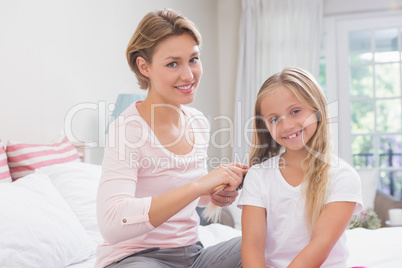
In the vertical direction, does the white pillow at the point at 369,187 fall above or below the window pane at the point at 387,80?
below

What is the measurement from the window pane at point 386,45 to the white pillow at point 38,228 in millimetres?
3432

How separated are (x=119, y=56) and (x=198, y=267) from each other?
76.1 inches

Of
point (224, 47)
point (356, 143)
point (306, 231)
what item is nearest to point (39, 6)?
point (306, 231)

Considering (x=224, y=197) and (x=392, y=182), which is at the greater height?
(x=224, y=197)

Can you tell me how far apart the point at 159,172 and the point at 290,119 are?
439 millimetres

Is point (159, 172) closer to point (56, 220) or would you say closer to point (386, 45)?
point (56, 220)

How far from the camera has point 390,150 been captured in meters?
4.21

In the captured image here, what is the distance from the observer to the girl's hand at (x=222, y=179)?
1270 mm

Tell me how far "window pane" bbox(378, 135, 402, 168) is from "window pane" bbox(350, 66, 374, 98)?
0.44m

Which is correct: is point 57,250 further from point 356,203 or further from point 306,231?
point 356,203

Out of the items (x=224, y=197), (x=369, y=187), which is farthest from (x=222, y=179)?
(x=369, y=187)

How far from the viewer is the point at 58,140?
2.33 metres

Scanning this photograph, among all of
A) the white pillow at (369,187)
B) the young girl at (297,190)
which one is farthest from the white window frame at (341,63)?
the young girl at (297,190)

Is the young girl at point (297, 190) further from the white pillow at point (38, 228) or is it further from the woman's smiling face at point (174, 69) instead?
the white pillow at point (38, 228)
